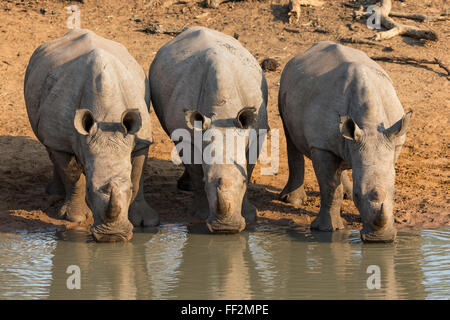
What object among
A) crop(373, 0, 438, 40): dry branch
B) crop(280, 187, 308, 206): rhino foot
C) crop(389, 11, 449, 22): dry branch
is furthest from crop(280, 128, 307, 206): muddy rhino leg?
crop(389, 11, 449, 22): dry branch

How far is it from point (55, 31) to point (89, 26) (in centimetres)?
86

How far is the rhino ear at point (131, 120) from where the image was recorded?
10.0 metres

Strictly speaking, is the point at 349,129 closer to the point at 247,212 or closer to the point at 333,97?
the point at 333,97

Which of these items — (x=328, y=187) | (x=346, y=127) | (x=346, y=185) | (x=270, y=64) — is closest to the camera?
(x=346, y=127)

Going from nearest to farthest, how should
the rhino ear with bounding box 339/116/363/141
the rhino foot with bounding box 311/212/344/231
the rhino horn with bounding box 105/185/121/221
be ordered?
the rhino horn with bounding box 105/185/121/221, the rhino ear with bounding box 339/116/363/141, the rhino foot with bounding box 311/212/344/231

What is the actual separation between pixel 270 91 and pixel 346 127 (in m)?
7.29

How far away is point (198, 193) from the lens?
11.2 metres

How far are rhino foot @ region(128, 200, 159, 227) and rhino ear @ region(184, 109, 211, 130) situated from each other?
1376 millimetres

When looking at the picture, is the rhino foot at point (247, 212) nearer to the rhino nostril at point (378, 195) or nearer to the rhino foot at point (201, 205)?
the rhino foot at point (201, 205)

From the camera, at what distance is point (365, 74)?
10109mm

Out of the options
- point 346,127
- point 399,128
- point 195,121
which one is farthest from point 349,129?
point 195,121

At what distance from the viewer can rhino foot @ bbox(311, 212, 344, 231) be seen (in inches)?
416

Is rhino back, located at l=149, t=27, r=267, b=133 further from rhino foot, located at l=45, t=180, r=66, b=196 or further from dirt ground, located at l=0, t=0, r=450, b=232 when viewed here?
rhino foot, located at l=45, t=180, r=66, b=196

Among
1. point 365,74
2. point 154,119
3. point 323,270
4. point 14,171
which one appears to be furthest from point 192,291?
point 154,119
